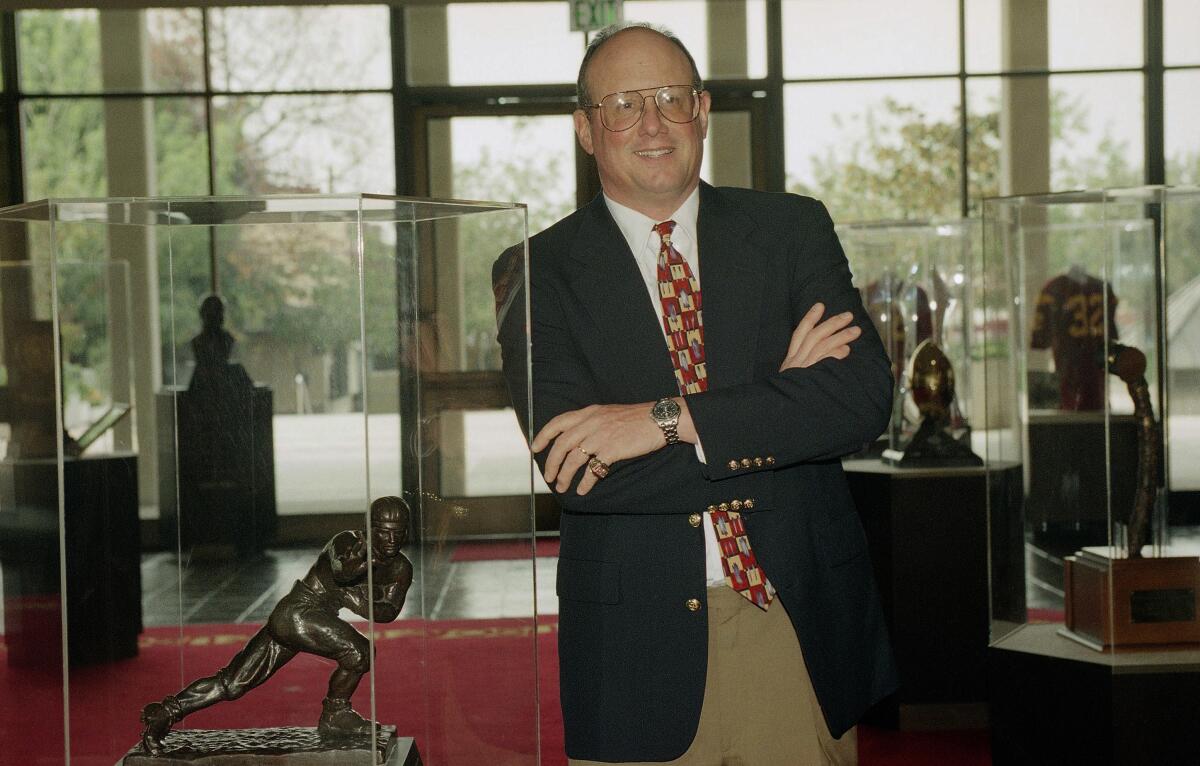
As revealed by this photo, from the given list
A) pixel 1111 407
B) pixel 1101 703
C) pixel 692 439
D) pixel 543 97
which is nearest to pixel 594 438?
pixel 692 439

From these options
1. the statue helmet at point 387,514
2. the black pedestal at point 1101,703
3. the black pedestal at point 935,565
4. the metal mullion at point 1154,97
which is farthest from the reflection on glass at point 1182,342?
the metal mullion at point 1154,97

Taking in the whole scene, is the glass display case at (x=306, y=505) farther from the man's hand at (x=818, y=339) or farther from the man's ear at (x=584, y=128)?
the man's hand at (x=818, y=339)

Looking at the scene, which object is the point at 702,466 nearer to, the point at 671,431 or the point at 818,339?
the point at 671,431

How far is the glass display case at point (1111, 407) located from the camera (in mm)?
3297

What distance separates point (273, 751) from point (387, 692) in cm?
19

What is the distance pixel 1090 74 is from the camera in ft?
28.1

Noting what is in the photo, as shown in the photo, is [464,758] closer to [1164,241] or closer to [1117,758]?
[1117,758]

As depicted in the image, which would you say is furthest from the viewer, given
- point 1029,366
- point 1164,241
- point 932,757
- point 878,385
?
point 932,757

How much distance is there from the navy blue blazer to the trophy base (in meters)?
0.30

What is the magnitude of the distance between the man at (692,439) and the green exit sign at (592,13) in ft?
15.5

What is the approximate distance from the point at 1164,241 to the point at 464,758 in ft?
7.44

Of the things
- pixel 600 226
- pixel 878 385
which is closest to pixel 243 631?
pixel 600 226

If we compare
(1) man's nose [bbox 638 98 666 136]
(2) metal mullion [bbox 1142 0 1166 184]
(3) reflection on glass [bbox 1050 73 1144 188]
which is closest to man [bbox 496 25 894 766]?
(1) man's nose [bbox 638 98 666 136]

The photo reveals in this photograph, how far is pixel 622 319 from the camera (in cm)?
190
